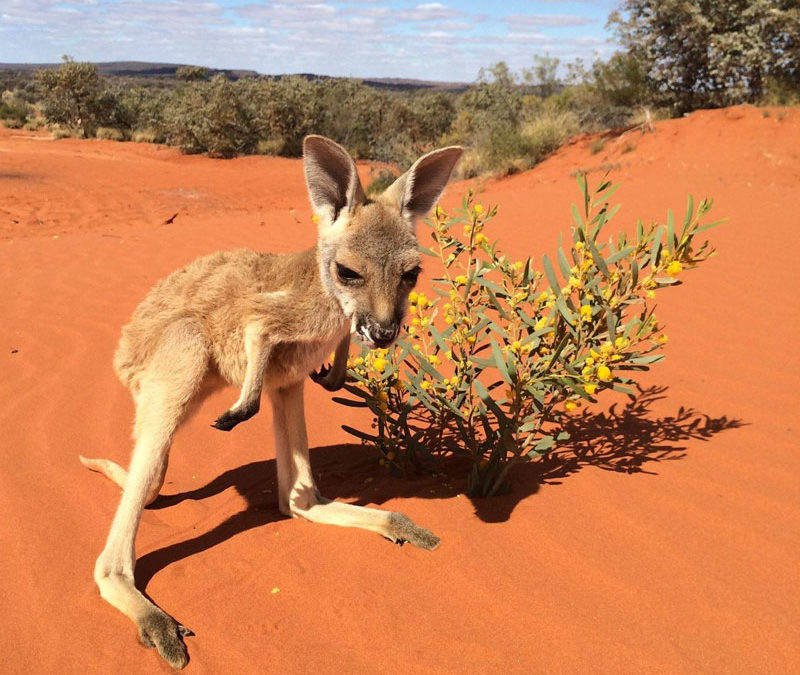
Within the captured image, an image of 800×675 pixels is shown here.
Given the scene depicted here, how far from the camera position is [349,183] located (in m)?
3.03

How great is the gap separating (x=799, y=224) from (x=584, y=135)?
9443 mm

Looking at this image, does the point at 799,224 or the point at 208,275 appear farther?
the point at 799,224

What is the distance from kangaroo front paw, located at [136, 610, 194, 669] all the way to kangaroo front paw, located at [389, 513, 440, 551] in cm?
93

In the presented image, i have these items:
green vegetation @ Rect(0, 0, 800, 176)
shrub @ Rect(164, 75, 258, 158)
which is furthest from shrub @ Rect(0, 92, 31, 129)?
shrub @ Rect(164, 75, 258, 158)

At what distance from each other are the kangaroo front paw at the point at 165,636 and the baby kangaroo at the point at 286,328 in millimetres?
11

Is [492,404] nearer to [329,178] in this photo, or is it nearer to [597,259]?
[597,259]

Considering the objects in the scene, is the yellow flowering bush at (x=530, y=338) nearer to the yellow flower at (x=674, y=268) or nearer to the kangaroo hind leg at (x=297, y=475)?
the yellow flower at (x=674, y=268)

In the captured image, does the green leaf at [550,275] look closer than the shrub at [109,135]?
Yes

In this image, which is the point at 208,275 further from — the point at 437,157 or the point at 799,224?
the point at 799,224

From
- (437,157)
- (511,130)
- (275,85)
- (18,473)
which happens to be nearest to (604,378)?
(437,157)

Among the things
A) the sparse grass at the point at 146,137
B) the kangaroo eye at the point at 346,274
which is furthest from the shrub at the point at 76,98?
the kangaroo eye at the point at 346,274

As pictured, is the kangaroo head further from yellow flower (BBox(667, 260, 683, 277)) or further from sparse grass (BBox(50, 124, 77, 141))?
sparse grass (BBox(50, 124, 77, 141))

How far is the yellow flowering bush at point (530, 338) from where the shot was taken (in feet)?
9.60

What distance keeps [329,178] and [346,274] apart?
47 centimetres
